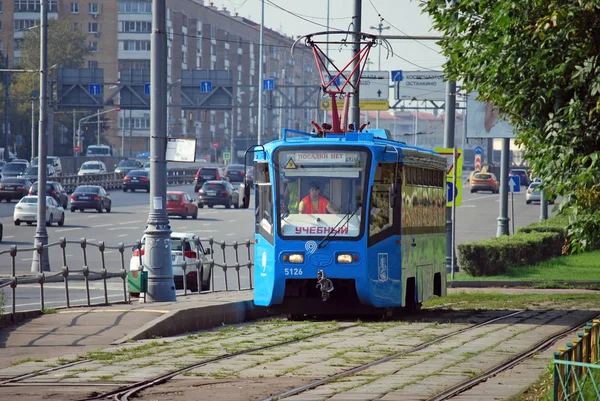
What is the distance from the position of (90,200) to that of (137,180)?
19987 mm

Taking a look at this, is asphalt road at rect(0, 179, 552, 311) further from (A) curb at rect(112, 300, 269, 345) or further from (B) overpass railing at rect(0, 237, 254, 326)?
(A) curb at rect(112, 300, 269, 345)

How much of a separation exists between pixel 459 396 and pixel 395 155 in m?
9.20

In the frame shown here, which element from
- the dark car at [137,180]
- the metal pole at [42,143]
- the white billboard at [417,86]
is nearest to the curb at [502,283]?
the metal pole at [42,143]

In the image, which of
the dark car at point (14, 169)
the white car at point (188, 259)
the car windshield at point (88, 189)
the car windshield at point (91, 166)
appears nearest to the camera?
the white car at point (188, 259)

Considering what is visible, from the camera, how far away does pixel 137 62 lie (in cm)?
14062

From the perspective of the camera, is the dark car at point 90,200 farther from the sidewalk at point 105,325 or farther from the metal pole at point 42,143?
the sidewalk at point 105,325

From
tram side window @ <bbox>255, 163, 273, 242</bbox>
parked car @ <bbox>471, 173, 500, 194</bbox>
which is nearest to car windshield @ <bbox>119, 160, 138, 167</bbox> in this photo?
parked car @ <bbox>471, 173, 500, 194</bbox>

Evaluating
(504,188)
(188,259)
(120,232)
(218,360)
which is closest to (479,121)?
(504,188)

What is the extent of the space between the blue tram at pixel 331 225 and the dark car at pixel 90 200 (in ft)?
164

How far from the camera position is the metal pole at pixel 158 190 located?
2106 centimetres

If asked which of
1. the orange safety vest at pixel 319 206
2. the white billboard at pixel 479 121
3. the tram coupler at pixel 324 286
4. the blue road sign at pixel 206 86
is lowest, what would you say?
the tram coupler at pixel 324 286

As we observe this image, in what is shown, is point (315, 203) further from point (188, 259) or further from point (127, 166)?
point (127, 166)

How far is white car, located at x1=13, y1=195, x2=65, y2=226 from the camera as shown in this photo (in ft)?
188

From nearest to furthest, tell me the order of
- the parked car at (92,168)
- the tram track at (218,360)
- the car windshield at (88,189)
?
the tram track at (218,360) < the car windshield at (88,189) < the parked car at (92,168)
